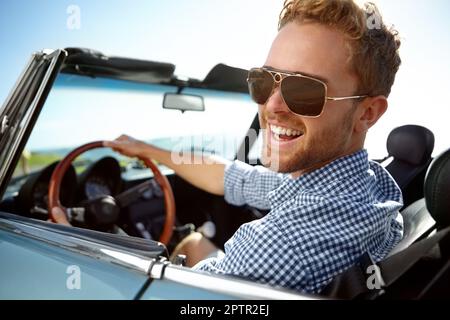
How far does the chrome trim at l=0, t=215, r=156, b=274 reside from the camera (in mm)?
1365

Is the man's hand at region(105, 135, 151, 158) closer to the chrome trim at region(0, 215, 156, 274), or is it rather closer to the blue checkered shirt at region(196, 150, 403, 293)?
the chrome trim at region(0, 215, 156, 274)

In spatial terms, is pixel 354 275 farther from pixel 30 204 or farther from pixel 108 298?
pixel 30 204

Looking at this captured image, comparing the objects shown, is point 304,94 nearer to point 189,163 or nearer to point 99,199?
point 189,163

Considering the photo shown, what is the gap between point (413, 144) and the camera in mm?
2674

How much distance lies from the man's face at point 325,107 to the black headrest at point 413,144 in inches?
43.2

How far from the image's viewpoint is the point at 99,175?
313cm

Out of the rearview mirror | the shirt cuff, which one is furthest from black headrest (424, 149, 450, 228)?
the rearview mirror

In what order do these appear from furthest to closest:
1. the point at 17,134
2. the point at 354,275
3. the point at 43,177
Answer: the point at 43,177 < the point at 17,134 < the point at 354,275

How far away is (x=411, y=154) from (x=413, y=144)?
68 mm

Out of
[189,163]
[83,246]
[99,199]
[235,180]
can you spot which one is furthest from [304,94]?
[99,199]

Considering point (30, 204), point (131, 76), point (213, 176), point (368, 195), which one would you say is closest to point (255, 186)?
point (213, 176)

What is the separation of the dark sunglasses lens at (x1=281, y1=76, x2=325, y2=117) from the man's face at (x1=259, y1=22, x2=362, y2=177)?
1.0 inches

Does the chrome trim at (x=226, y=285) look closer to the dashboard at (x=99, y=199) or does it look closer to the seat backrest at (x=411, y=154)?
the dashboard at (x=99, y=199)
